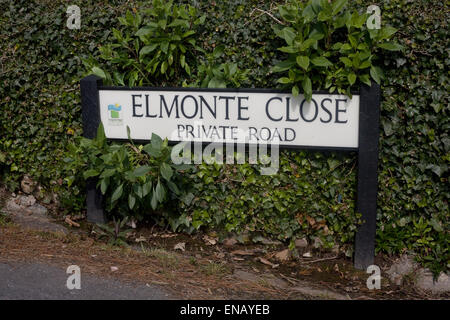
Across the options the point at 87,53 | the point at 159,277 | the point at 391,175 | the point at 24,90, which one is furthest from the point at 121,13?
the point at 391,175

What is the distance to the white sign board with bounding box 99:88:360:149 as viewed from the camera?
387 cm

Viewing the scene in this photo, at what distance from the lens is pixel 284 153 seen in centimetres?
409

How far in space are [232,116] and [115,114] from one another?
96 cm

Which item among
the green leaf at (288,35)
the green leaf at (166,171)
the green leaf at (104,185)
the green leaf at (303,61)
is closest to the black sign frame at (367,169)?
the green leaf at (303,61)

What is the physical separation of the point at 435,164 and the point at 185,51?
2.01m

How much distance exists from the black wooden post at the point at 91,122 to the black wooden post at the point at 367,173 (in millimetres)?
2044

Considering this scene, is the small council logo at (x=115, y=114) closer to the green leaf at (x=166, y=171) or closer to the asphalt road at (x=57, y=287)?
the green leaf at (x=166, y=171)

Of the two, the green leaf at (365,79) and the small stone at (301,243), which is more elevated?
the green leaf at (365,79)

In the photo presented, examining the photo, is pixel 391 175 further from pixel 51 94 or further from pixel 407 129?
pixel 51 94

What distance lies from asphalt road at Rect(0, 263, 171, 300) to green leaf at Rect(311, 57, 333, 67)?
6.02 feet

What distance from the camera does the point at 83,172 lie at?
169 inches

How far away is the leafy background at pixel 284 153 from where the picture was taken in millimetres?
3773

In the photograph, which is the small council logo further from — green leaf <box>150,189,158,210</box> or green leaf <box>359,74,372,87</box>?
green leaf <box>359,74,372,87</box>

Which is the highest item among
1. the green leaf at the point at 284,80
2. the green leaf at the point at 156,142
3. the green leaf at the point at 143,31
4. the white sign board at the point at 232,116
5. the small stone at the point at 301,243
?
the green leaf at the point at 143,31
